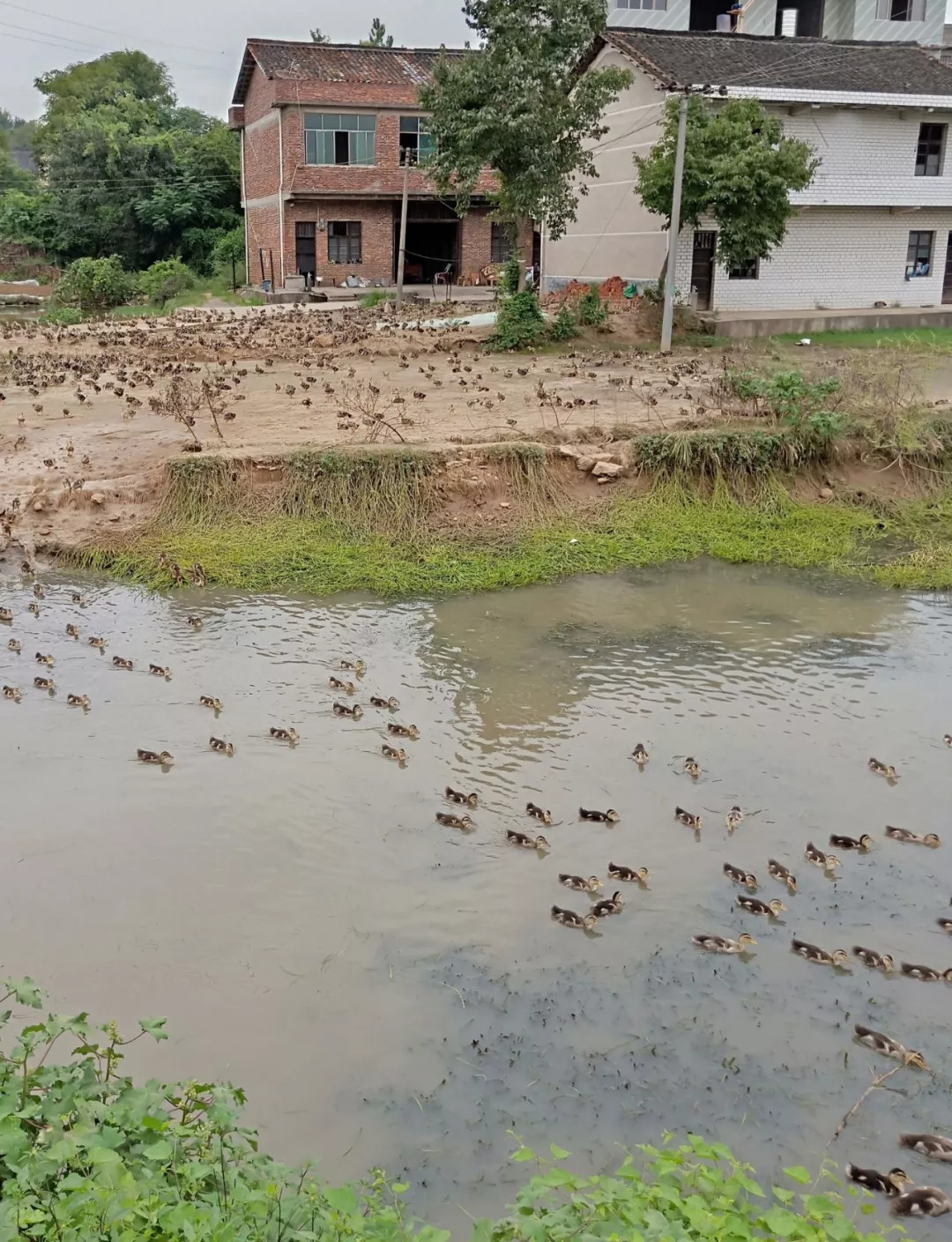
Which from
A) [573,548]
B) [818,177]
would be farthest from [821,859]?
[818,177]

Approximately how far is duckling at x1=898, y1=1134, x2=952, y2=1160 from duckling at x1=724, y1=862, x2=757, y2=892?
198 cm

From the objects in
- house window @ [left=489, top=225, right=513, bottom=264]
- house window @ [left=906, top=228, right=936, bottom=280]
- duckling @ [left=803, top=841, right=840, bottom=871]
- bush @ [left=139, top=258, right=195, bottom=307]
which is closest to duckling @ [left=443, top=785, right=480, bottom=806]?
duckling @ [left=803, top=841, right=840, bottom=871]

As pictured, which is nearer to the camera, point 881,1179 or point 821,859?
point 881,1179

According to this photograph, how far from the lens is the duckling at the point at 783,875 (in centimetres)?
669

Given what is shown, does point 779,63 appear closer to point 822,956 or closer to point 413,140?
point 413,140

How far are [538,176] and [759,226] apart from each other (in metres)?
5.16

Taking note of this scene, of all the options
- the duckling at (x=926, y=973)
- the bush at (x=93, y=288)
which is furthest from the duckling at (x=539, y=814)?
the bush at (x=93, y=288)

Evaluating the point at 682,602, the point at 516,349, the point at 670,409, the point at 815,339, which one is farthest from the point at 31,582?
the point at 815,339

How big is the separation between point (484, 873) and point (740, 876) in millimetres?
1582

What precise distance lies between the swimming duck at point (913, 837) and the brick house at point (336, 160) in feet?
109

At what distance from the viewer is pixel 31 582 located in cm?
1207

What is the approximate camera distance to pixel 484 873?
6.86 metres

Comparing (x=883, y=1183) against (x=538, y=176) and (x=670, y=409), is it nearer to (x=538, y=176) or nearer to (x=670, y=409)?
(x=670, y=409)

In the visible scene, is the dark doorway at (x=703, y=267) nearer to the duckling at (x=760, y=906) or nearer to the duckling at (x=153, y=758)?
the duckling at (x=153, y=758)
